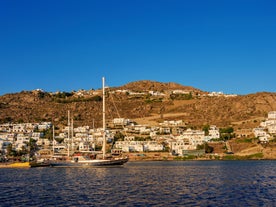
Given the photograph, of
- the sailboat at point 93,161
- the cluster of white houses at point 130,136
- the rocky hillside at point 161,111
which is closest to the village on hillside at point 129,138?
the cluster of white houses at point 130,136

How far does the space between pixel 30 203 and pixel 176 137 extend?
108534 millimetres

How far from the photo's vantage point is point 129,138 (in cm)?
14088

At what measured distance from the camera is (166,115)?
180375 mm

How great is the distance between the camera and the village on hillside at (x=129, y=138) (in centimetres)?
12688

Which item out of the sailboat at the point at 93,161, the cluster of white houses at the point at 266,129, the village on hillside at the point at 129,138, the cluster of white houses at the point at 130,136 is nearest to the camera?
the sailboat at the point at 93,161

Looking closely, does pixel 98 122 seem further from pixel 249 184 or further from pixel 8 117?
pixel 249 184

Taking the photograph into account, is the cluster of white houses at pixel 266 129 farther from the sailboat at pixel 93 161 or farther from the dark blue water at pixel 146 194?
the dark blue water at pixel 146 194

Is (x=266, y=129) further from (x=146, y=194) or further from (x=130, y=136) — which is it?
(x=146, y=194)

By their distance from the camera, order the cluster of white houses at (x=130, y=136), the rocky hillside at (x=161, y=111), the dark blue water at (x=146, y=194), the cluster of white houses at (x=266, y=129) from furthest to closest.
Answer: the rocky hillside at (x=161, y=111) < the cluster of white houses at (x=130, y=136) < the cluster of white houses at (x=266, y=129) < the dark blue water at (x=146, y=194)

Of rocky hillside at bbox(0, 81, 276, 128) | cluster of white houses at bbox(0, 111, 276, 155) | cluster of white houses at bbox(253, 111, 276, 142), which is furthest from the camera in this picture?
rocky hillside at bbox(0, 81, 276, 128)

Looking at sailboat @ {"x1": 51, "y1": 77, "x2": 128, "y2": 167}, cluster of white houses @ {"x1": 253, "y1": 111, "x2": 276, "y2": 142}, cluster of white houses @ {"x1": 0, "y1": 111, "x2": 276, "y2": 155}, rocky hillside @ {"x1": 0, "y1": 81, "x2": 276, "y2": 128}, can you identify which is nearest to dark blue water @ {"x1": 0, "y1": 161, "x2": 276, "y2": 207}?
sailboat @ {"x1": 51, "y1": 77, "x2": 128, "y2": 167}

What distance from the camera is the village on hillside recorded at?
127 metres

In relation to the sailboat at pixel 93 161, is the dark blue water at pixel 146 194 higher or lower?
lower

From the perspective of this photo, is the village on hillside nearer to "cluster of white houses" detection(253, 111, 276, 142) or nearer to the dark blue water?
"cluster of white houses" detection(253, 111, 276, 142)
